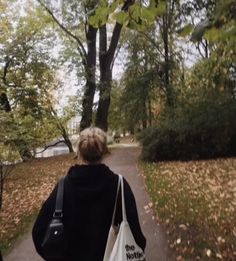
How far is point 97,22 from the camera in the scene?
13.8 ft

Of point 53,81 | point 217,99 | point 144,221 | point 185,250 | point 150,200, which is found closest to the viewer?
point 185,250

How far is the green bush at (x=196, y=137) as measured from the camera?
17.9 m

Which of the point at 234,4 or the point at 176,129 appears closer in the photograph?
the point at 234,4

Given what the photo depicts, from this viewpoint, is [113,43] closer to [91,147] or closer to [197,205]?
[197,205]

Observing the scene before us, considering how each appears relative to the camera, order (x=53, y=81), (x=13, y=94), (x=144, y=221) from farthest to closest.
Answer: (x=53, y=81) → (x=13, y=94) → (x=144, y=221)

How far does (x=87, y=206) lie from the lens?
3400mm

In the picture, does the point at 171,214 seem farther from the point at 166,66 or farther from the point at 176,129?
the point at 166,66

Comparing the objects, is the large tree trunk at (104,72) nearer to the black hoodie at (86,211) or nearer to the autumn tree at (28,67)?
the autumn tree at (28,67)

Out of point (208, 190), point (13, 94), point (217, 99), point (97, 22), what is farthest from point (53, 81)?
point (97, 22)

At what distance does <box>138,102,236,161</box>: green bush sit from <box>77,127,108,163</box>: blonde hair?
14535 millimetres

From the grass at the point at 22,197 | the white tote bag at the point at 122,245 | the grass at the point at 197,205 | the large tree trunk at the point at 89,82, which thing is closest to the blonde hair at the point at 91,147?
the white tote bag at the point at 122,245

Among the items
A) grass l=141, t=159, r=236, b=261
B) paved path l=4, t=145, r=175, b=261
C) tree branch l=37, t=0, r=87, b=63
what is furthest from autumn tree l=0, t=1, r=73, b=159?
paved path l=4, t=145, r=175, b=261

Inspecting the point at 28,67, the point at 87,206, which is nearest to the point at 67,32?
the point at 28,67

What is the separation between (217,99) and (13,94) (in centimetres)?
1302
